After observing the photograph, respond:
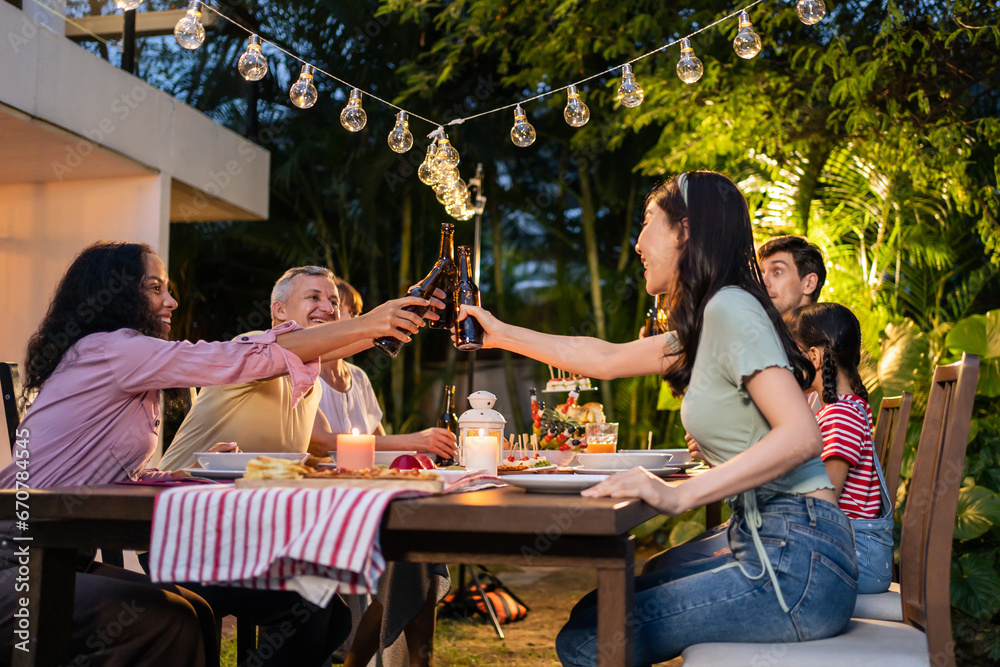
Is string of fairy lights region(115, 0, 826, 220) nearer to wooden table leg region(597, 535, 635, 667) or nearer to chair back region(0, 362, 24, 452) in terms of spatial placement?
chair back region(0, 362, 24, 452)

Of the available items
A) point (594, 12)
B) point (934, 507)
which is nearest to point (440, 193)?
point (934, 507)

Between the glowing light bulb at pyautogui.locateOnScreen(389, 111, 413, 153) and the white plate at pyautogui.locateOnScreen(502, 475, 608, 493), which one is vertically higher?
the glowing light bulb at pyautogui.locateOnScreen(389, 111, 413, 153)

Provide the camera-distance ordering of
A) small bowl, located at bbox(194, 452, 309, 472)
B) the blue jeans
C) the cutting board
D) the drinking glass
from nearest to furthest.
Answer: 1. the cutting board
2. the blue jeans
3. small bowl, located at bbox(194, 452, 309, 472)
4. the drinking glass

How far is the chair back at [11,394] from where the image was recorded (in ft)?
7.68

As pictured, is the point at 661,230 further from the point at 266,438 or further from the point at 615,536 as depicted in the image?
the point at 266,438

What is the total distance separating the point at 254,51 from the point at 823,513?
2187 mm

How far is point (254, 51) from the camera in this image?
279cm

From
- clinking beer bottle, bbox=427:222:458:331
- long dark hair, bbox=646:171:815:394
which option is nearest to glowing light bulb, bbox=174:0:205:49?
clinking beer bottle, bbox=427:222:458:331

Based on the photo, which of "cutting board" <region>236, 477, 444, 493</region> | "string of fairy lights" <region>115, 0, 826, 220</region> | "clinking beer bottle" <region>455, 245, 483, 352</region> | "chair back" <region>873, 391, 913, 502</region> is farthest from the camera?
"string of fairy lights" <region>115, 0, 826, 220</region>

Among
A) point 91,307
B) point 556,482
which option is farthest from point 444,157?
point 556,482

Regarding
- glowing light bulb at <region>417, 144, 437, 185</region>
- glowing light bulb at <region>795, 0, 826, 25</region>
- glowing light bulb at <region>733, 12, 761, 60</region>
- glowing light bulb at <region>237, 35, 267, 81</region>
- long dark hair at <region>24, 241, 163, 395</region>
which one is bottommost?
long dark hair at <region>24, 241, 163, 395</region>

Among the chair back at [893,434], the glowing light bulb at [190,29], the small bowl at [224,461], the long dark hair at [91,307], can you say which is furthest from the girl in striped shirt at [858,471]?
the glowing light bulb at [190,29]

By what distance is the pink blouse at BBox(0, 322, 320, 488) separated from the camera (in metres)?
1.95

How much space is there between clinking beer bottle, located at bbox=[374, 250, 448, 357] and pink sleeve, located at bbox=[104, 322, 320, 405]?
32 centimetres
